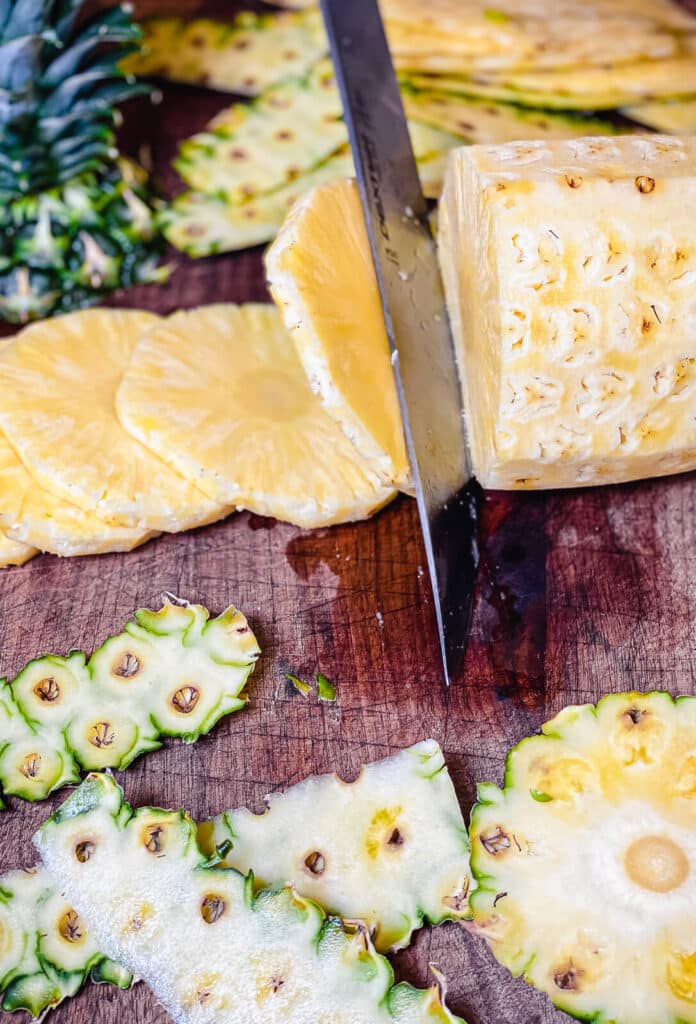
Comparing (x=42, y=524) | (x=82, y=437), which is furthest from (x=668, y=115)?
(x=42, y=524)

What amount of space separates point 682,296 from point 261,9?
8.79ft

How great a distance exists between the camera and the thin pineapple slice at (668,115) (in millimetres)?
3262

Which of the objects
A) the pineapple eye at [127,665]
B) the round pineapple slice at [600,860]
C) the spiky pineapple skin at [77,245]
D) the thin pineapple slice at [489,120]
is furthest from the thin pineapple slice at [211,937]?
the thin pineapple slice at [489,120]

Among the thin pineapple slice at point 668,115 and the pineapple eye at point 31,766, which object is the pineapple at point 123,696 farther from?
the thin pineapple slice at point 668,115

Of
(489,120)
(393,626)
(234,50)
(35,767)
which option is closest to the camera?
(35,767)

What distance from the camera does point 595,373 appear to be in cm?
214

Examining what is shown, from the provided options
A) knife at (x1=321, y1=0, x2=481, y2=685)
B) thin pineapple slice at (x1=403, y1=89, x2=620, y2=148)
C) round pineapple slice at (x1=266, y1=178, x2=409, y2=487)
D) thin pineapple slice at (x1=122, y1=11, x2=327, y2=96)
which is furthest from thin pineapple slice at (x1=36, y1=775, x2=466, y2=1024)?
thin pineapple slice at (x1=122, y1=11, x2=327, y2=96)

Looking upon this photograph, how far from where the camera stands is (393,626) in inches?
89.9

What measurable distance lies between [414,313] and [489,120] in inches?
44.2

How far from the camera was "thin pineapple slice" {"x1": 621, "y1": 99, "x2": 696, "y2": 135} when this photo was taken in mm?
3262

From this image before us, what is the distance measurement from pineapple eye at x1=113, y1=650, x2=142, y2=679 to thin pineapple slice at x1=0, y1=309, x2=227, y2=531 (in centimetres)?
36

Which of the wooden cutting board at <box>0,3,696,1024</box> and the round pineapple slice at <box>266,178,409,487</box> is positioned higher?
the round pineapple slice at <box>266,178,409,487</box>

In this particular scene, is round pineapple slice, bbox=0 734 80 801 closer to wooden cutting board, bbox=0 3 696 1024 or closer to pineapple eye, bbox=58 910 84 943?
wooden cutting board, bbox=0 3 696 1024

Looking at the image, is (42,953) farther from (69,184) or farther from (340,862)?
(69,184)
